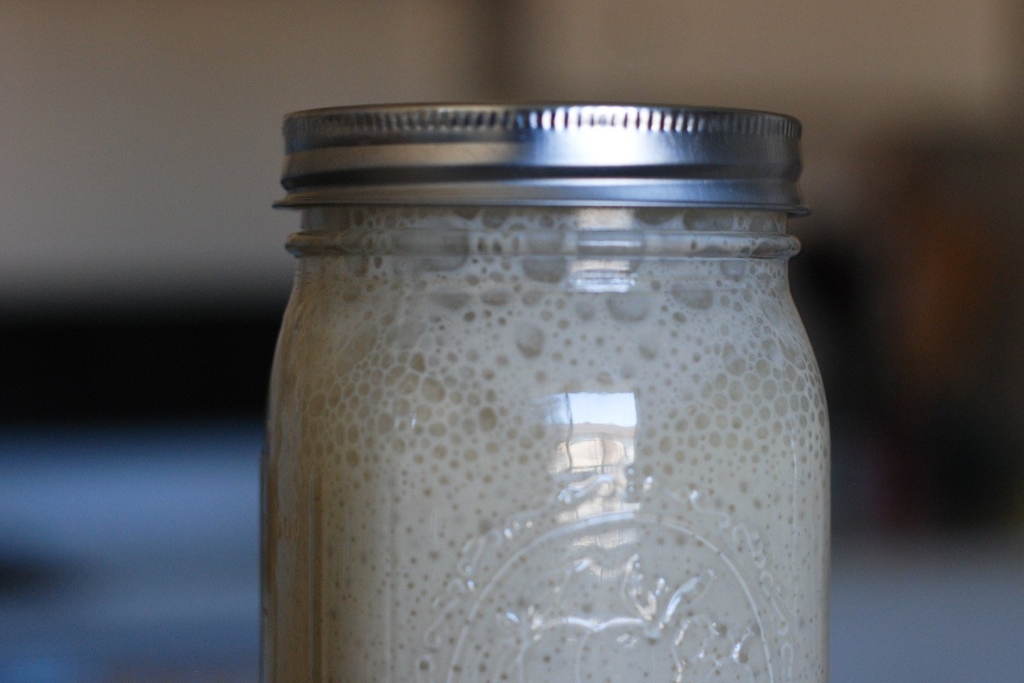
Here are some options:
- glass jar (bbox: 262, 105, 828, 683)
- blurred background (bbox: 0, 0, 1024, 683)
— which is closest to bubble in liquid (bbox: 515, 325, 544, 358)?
glass jar (bbox: 262, 105, 828, 683)

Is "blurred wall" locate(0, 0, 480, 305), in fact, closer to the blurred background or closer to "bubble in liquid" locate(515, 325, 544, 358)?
the blurred background

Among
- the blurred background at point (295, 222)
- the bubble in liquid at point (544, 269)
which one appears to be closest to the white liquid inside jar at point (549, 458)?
the bubble in liquid at point (544, 269)

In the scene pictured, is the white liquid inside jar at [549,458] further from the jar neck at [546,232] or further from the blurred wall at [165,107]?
the blurred wall at [165,107]

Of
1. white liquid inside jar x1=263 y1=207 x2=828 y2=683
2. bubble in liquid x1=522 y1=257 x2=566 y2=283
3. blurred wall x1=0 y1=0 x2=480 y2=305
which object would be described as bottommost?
white liquid inside jar x1=263 y1=207 x2=828 y2=683

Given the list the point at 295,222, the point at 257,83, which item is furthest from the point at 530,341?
the point at 257,83

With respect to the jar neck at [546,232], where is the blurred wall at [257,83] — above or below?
above

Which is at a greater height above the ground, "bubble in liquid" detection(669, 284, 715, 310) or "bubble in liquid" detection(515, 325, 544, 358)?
"bubble in liquid" detection(669, 284, 715, 310)

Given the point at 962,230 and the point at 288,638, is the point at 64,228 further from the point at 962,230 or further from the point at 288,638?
the point at 288,638

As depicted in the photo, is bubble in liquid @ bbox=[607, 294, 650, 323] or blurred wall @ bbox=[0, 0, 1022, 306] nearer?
bubble in liquid @ bbox=[607, 294, 650, 323]
